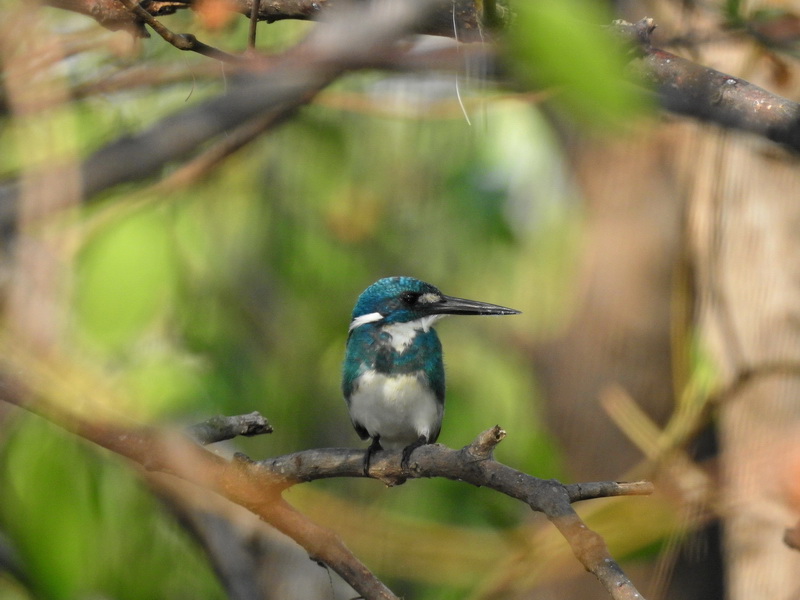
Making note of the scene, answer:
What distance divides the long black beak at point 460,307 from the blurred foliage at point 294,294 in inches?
20.2

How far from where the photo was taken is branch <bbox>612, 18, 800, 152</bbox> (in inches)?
80.5

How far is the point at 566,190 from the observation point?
488cm

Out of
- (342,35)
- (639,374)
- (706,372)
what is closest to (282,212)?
(639,374)

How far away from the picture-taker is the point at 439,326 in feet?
20.1

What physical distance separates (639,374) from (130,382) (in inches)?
104

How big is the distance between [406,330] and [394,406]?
0.29 metres

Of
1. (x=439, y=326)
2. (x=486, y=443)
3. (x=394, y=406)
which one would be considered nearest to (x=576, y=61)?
(x=486, y=443)

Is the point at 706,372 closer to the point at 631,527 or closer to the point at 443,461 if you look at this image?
the point at 631,527

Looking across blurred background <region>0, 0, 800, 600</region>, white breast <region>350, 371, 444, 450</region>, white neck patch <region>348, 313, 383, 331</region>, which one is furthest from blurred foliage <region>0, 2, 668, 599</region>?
white neck patch <region>348, 313, 383, 331</region>

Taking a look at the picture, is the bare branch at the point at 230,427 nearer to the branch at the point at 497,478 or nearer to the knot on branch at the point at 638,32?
the branch at the point at 497,478

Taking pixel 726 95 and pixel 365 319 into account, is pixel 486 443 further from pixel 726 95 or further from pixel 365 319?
pixel 365 319

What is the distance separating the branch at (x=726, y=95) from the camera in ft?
6.71

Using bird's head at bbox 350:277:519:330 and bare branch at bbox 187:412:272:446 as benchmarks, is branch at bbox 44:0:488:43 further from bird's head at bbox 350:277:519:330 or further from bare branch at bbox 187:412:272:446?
bird's head at bbox 350:277:519:330

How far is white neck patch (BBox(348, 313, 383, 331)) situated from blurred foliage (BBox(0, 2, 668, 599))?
1.68ft
